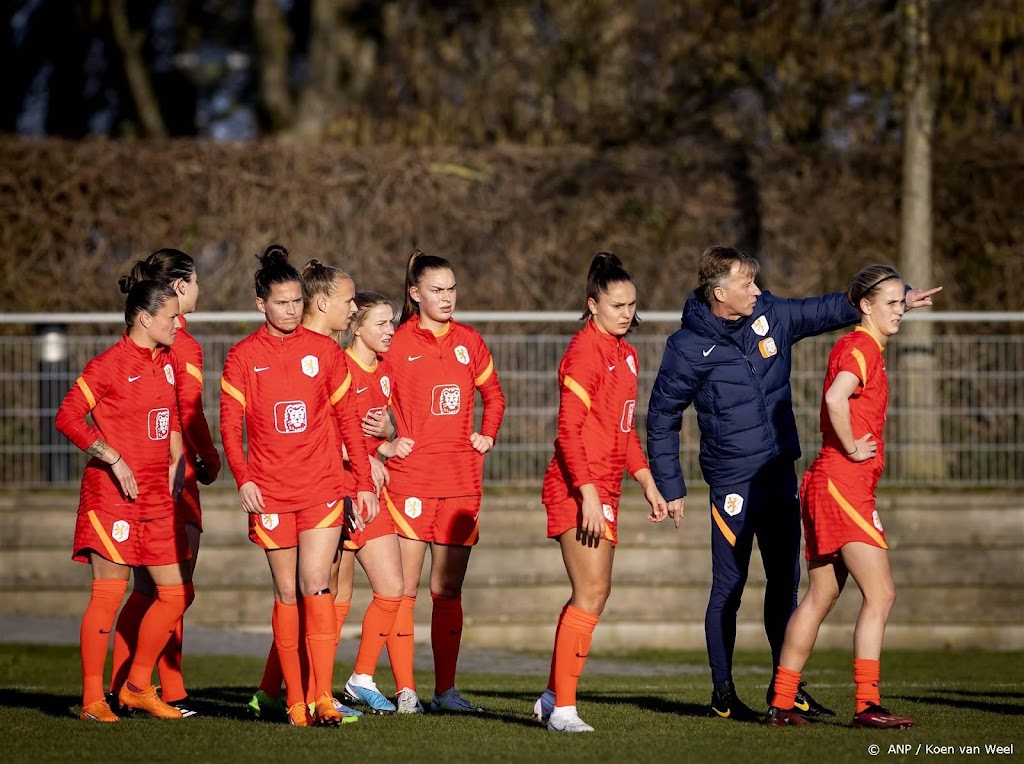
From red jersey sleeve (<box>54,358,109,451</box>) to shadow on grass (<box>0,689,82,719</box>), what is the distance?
1.39 m

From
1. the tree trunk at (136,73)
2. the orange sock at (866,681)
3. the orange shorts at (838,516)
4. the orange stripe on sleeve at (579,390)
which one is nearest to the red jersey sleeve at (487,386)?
the orange stripe on sleeve at (579,390)

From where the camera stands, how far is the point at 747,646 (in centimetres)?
1123

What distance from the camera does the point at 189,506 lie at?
7098 millimetres

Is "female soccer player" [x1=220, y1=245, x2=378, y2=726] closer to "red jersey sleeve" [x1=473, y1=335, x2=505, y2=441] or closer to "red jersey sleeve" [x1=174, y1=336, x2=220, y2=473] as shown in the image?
"red jersey sleeve" [x1=174, y1=336, x2=220, y2=473]

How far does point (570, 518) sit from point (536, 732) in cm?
95

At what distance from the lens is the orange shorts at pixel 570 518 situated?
6.48 metres

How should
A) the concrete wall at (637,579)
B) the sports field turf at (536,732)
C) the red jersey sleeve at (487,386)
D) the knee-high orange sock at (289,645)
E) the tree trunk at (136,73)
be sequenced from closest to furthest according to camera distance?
the sports field turf at (536,732), the knee-high orange sock at (289,645), the red jersey sleeve at (487,386), the concrete wall at (637,579), the tree trunk at (136,73)

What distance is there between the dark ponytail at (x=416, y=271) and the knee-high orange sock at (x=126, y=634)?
194 centimetres

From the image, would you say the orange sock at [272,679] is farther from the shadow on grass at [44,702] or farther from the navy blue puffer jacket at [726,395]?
the navy blue puffer jacket at [726,395]

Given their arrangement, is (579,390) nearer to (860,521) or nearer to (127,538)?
(860,521)

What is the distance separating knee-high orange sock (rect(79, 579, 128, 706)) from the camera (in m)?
6.87

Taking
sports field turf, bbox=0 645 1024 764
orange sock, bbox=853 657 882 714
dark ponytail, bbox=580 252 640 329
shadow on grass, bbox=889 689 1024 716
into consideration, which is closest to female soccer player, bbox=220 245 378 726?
sports field turf, bbox=0 645 1024 764

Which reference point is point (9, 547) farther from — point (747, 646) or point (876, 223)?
point (876, 223)

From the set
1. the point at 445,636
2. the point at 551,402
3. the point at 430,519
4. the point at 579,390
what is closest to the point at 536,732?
the point at 445,636
